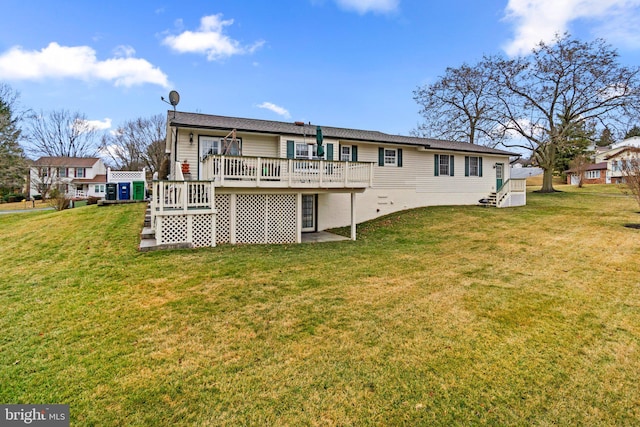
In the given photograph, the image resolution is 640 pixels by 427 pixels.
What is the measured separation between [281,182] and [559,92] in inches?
1023

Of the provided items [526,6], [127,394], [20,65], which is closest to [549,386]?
[127,394]

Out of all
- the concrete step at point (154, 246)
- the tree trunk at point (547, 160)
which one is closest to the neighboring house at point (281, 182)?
the concrete step at point (154, 246)

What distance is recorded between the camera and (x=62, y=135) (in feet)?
125

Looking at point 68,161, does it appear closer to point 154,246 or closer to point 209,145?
point 209,145

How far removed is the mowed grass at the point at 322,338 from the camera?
261cm

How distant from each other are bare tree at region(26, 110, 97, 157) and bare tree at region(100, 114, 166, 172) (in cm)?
188

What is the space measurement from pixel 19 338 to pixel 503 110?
3099 cm

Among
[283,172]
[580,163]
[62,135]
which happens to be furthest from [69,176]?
[580,163]

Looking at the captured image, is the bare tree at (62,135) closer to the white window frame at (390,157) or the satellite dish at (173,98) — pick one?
the satellite dish at (173,98)

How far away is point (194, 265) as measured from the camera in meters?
6.86

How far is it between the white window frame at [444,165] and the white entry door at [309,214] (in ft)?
27.7

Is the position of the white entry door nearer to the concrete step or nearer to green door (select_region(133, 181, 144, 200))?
the concrete step

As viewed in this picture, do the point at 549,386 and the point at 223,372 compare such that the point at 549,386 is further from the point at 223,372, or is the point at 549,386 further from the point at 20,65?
the point at 20,65

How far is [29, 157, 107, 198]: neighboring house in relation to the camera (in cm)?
3253
